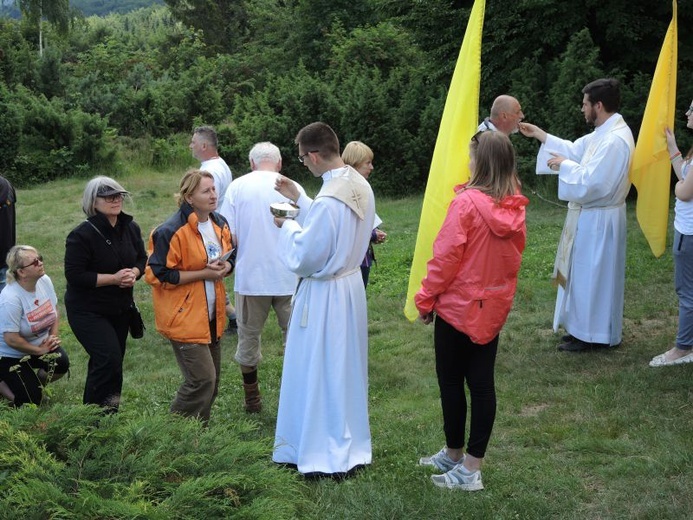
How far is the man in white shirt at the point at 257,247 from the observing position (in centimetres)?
709

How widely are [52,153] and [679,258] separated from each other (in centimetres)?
1527

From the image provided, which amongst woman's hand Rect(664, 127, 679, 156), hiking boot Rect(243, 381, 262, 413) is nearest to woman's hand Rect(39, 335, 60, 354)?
hiking boot Rect(243, 381, 262, 413)

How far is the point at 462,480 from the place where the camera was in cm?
501

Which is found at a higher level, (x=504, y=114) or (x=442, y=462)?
(x=504, y=114)

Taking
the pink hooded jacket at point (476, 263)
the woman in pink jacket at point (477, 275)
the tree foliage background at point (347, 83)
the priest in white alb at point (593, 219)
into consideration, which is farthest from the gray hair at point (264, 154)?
the tree foliage background at point (347, 83)

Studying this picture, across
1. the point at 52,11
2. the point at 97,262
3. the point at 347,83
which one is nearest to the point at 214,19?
the point at 52,11

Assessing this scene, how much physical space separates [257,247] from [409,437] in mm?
2205

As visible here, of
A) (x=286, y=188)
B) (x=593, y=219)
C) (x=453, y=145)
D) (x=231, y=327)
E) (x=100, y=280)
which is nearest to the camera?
(x=286, y=188)

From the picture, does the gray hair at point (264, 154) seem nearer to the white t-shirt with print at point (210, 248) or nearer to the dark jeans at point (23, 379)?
the white t-shirt with print at point (210, 248)

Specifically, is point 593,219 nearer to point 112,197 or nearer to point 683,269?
point 683,269

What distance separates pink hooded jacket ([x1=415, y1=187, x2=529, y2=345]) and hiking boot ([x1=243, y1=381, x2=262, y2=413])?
2367 mm

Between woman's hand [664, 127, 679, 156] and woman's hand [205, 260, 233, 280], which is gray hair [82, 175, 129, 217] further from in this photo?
woman's hand [664, 127, 679, 156]

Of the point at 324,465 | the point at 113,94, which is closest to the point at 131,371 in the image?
the point at 324,465

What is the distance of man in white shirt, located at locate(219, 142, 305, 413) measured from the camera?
709 cm
